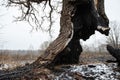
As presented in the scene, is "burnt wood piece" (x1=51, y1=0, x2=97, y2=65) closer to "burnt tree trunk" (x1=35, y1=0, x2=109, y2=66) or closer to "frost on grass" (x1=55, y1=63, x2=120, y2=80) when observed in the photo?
"burnt tree trunk" (x1=35, y1=0, x2=109, y2=66)

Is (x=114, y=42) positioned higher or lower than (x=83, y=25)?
lower

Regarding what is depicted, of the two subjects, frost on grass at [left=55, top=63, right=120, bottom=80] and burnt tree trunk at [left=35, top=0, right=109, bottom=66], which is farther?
burnt tree trunk at [left=35, top=0, right=109, bottom=66]

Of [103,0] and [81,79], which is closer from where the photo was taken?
[81,79]

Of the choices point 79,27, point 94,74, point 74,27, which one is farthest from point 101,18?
point 94,74

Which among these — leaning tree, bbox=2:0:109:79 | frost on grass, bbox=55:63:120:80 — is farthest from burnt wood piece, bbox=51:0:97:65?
frost on grass, bbox=55:63:120:80

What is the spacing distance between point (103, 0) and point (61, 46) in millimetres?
3827

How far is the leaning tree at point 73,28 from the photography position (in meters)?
10.7

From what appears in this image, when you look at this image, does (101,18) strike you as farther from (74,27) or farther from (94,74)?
(94,74)

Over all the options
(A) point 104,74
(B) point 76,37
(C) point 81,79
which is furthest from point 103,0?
(C) point 81,79

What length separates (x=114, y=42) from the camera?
243 ft

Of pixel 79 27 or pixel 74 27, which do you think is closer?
pixel 74 27

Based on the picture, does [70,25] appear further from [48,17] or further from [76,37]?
[48,17]

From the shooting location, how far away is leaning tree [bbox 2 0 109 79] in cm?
1068

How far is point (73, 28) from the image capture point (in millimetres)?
11500
